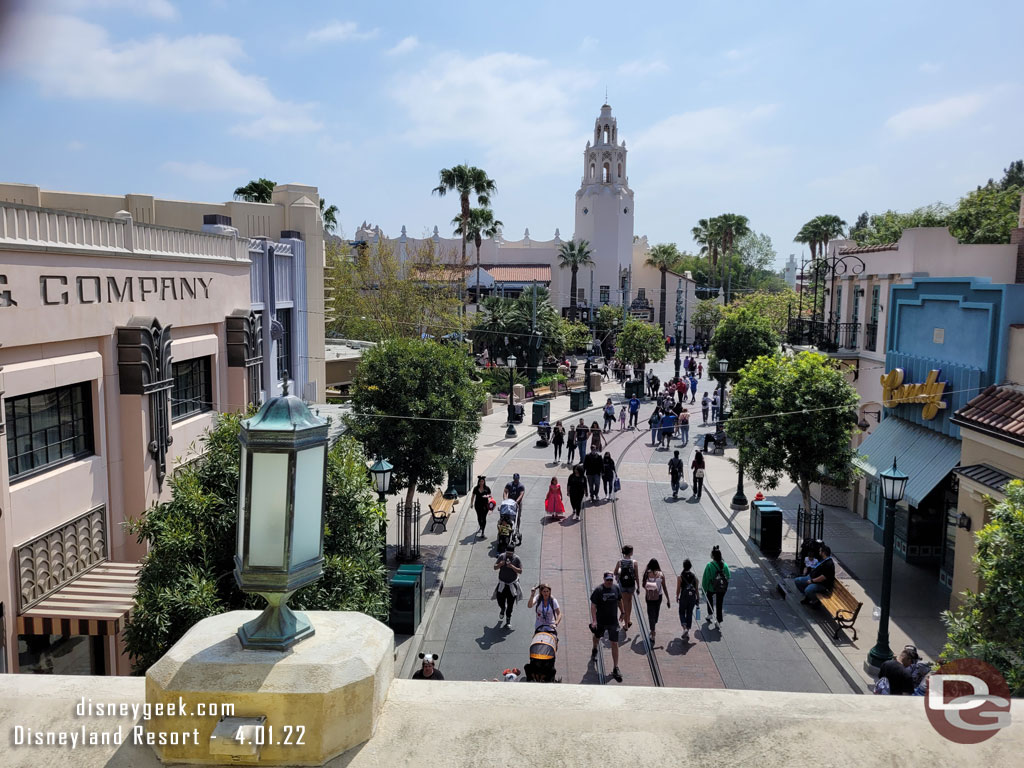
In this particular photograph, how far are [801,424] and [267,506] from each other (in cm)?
1496

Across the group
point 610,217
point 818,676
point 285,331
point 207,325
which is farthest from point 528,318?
point 610,217

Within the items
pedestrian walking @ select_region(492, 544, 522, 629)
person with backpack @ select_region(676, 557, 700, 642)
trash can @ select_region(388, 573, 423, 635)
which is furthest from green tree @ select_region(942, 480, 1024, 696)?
trash can @ select_region(388, 573, 423, 635)

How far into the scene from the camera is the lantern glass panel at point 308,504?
138 inches

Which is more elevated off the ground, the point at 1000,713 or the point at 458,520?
the point at 1000,713

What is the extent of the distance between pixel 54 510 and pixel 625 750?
906 cm

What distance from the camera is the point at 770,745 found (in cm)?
312

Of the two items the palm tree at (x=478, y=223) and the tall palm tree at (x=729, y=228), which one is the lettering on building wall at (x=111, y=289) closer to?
the palm tree at (x=478, y=223)

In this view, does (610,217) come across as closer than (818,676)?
No

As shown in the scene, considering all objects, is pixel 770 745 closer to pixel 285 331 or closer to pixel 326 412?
pixel 326 412

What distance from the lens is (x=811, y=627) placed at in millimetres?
13742

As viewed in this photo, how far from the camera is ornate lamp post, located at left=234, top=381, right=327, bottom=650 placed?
342 centimetres

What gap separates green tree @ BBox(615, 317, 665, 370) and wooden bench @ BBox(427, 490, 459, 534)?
93.7 ft

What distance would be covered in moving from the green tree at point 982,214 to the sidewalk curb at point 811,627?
22235 mm

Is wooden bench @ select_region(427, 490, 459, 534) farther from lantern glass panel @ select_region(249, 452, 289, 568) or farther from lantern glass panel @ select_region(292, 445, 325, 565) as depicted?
lantern glass panel @ select_region(249, 452, 289, 568)
